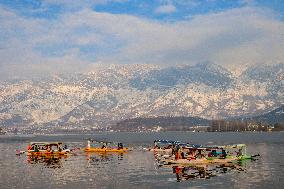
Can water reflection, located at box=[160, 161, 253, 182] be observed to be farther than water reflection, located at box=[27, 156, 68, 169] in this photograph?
No

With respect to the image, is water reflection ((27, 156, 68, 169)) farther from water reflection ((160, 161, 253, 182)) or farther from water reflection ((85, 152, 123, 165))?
water reflection ((160, 161, 253, 182))

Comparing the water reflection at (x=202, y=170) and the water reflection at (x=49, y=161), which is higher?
the water reflection at (x=49, y=161)

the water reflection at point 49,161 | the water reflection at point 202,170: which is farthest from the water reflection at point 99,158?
the water reflection at point 202,170

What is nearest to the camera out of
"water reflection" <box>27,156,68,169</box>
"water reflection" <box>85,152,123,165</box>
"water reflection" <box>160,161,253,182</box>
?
"water reflection" <box>160,161,253,182</box>

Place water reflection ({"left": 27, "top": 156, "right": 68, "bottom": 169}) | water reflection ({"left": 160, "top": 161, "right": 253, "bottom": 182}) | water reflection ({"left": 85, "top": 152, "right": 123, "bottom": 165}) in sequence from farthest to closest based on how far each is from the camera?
water reflection ({"left": 85, "top": 152, "right": 123, "bottom": 165})
water reflection ({"left": 27, "top": 156, "right": 68, "bottom": 169})
water reflection ({"left": 160, "top": 161, "right": 253, "bottom": 182})

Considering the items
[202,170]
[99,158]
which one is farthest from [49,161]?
[202,170]

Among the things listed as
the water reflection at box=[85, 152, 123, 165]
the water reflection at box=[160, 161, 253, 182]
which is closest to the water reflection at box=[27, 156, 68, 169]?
the water reflection at box=[85, 152, 123, 165]

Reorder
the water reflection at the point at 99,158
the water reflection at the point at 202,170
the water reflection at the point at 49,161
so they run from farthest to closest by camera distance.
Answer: the water reflection at the point at 99,158 < the water reflection at the point at 49,161 < the water reflection at the point at 202,170

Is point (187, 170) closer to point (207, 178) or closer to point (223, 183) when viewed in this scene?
point (207, 178)

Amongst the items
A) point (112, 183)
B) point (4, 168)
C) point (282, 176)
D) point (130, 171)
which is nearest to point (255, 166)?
point (282, 176)

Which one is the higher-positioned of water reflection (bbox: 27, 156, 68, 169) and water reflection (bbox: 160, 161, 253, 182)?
water reflection (bbox: 27, 156, 68, 169)

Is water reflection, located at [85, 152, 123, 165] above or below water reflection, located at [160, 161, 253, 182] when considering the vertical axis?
above

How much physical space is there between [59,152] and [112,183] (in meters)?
86.0

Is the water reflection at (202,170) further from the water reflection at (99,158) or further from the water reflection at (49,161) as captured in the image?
the water reflection at (49,161)
